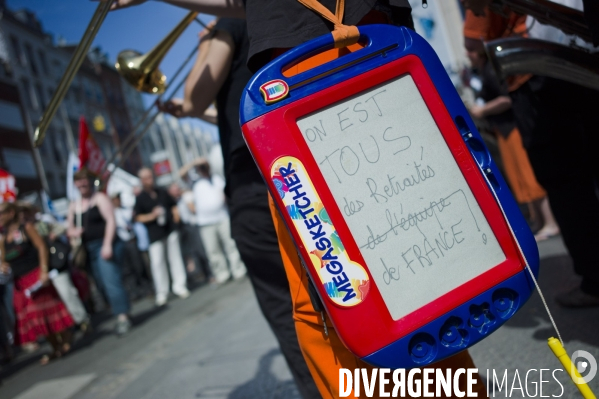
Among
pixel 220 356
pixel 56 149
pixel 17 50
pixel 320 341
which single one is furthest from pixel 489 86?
pixel 17 50

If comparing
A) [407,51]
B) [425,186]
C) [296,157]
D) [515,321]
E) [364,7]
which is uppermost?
[364,7]

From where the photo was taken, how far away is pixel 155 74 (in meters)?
2.53

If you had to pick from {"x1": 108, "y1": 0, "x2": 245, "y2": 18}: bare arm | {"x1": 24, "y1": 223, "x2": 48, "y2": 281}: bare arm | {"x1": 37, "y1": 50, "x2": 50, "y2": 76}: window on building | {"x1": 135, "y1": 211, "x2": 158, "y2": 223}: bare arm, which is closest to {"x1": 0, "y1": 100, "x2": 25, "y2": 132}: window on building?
{"x1": 37, "y1": 50, "x2": 50, "y2": 76}: window on building

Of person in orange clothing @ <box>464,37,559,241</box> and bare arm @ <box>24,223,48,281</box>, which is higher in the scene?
bare arm @ <box>24,223,48,281</box>

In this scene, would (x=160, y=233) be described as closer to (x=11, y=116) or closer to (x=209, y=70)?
(x=209, y=70)

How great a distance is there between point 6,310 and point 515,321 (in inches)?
→ 245

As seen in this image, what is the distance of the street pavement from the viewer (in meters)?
2.28

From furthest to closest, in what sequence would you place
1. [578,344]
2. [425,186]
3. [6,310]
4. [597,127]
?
1. [6,310]
2. [597,127]
3. [578,344]
4. [425,186]

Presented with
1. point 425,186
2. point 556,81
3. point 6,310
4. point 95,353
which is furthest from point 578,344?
point 6,310

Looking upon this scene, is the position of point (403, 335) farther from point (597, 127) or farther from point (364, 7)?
point (597, 127)

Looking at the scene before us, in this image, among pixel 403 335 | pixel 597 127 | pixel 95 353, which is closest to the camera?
pixel 403 335

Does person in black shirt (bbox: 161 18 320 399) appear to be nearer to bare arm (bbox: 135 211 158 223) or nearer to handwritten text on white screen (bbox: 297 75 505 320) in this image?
handwritten text on white screen (bbox: 297 75 505 320)

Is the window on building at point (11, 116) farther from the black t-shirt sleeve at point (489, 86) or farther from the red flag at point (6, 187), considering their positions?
the black t-shirt sleeve at point (489, 86)

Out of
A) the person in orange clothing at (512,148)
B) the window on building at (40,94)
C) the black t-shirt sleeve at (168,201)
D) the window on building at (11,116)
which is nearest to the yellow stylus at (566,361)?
the person in orange clothing at (512,148)
